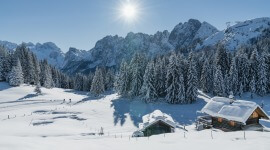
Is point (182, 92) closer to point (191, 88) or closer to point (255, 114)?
point (191, 88)

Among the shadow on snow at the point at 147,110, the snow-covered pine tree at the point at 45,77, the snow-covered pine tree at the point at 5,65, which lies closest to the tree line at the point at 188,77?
the shadow on snow at the point at 147,110

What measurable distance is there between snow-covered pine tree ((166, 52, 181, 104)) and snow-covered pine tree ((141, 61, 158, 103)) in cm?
388

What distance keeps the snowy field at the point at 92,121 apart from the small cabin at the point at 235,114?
4.30 metres

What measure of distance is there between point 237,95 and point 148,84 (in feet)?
88.8

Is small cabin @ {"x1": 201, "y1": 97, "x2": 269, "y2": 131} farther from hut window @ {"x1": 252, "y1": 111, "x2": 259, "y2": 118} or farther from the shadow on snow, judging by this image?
the shadow on snow

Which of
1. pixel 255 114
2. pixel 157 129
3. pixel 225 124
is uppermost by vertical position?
pixel 255 114

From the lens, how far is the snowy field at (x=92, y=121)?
26928 mm

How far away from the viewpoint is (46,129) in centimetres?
4925

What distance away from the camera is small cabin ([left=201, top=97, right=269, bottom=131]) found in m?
38.4

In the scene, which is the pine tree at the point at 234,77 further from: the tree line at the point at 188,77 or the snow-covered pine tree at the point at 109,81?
the snow-covered pine tree at the point at 109,81

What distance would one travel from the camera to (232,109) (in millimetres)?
39938

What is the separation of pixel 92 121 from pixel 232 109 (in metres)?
30.6

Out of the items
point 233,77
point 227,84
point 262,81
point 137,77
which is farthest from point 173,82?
point 262,81

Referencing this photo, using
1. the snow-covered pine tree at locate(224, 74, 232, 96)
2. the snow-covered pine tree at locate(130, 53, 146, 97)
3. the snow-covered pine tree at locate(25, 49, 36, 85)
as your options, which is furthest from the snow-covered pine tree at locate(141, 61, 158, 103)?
the snow-covered pine tree at locate(25, 49, 36, 85)
